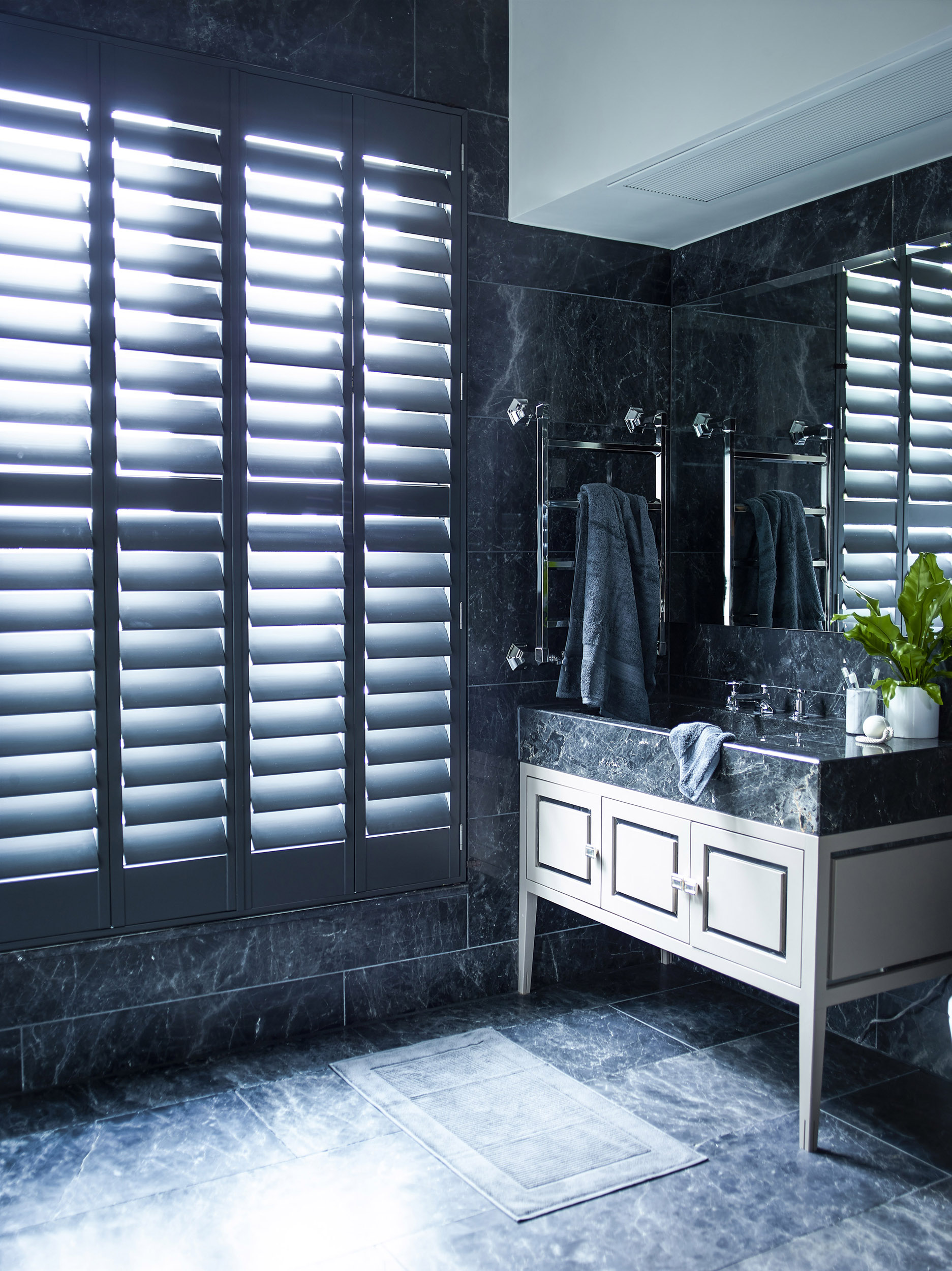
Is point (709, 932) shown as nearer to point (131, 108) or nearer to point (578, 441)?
point (578, 441)

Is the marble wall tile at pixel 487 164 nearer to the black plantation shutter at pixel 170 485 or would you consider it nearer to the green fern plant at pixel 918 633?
the black plantation shutter at pixel 170 485

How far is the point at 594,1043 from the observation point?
2.88 meters

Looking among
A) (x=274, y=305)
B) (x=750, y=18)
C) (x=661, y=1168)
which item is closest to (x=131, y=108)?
(x=274, y=305)

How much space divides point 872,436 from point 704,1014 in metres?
1.64

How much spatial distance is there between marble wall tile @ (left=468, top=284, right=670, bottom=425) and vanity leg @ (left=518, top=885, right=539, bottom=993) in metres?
1.41

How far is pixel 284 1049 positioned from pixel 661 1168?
107 cm

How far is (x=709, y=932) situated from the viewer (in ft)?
8.38

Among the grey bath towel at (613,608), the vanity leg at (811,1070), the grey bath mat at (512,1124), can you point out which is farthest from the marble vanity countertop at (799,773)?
the grey bath mat at (512,1124)

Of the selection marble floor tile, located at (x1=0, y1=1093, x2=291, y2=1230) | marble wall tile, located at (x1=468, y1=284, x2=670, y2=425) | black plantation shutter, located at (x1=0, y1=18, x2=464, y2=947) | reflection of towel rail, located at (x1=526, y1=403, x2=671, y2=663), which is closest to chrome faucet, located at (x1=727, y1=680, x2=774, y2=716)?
reflection of towel rail, located at (x1=526, y1=403, x2=671, y2=663)

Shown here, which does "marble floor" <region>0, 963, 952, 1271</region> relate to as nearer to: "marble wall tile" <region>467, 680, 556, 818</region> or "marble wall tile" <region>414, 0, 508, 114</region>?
"marble wall tile" <region>467, 680, 556, 818</region>

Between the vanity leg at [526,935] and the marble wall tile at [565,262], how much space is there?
1.80 metres

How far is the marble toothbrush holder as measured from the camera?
2619 millimetres

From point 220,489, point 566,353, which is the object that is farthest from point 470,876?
point 566,353

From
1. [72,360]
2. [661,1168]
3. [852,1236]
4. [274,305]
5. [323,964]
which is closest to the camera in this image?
[852,1236]
